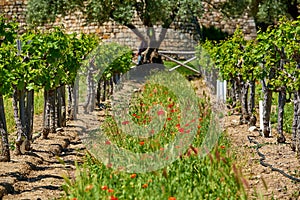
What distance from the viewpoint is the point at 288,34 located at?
7152mm

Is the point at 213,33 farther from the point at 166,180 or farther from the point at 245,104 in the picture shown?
the point at 166,180

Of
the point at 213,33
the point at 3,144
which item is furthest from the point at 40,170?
the point at 213,33

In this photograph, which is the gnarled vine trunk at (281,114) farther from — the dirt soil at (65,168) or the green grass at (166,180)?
the green grass at (166,180)

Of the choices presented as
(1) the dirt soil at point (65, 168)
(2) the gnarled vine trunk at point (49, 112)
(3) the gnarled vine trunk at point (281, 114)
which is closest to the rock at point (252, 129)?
(1) the dirt soil at point (65, 168)

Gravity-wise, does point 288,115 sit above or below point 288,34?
below

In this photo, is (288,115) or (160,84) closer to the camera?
(288,115)

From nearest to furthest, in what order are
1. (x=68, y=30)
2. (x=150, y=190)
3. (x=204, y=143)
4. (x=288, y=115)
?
(x=150, y=190) < (x=204, y=143) < (x=288, y=115) < (x=68, y=30)

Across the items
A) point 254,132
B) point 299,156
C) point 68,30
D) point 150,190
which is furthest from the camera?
point 68,30

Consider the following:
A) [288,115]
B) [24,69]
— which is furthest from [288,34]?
[288,115]

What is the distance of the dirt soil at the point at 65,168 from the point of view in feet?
18.7

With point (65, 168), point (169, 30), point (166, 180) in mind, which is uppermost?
point (169, 30)

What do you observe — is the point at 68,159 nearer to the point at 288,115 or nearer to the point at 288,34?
the point at 288,34

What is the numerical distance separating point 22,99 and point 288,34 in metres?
3.38

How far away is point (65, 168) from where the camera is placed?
679 cm
